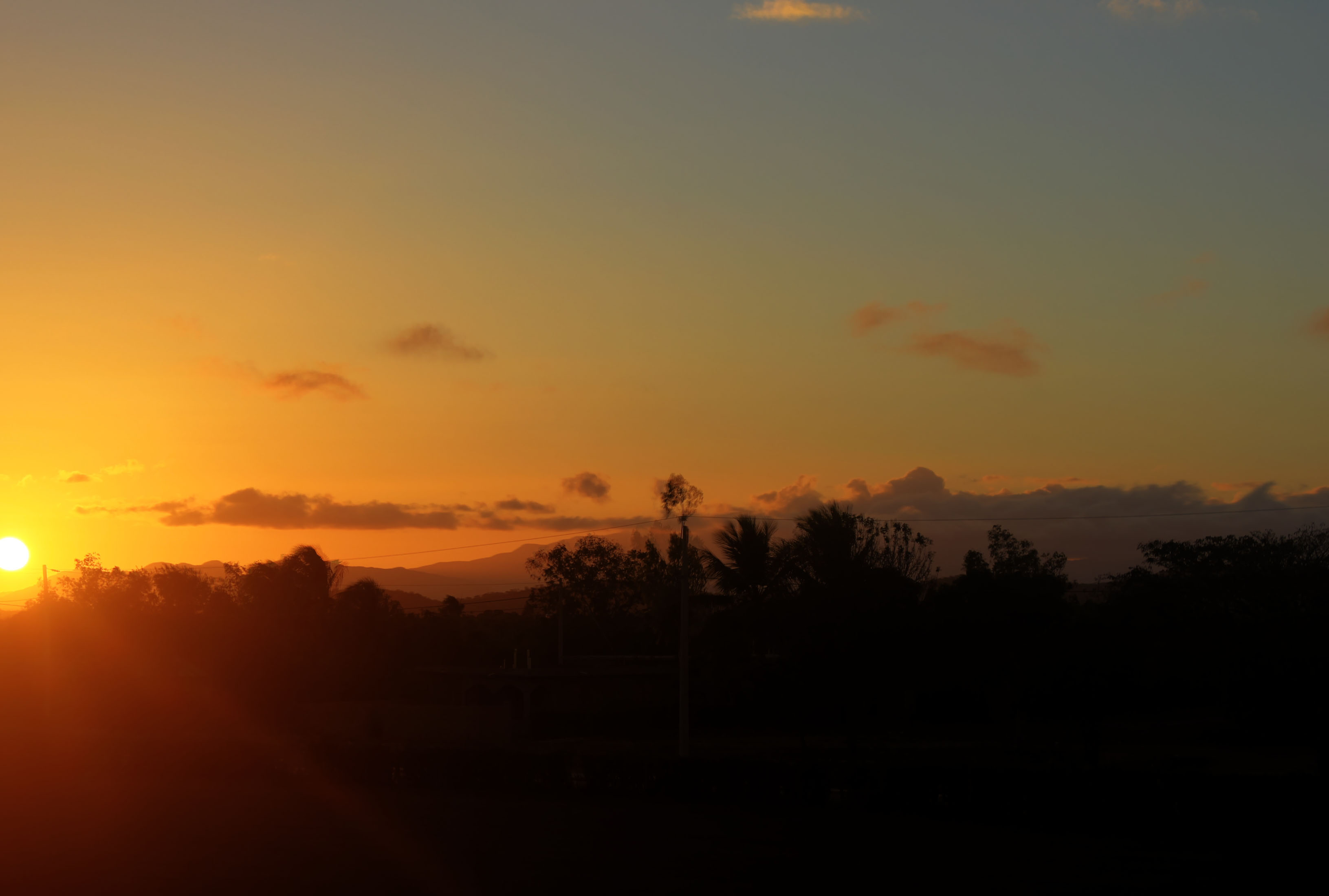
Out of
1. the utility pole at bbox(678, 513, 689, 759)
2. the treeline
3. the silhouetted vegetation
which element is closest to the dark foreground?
the silhouetted vegetation

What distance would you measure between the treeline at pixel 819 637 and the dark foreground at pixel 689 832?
923 cm

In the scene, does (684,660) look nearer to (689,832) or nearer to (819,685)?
(819,685)

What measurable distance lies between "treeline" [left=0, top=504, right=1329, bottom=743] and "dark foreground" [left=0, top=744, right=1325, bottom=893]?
9.23 meters

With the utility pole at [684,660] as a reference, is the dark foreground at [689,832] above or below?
below

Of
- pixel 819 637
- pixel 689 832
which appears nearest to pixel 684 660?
pixel 819 637

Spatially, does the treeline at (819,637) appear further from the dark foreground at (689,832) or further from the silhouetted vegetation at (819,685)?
the dark foreground at (689,832)

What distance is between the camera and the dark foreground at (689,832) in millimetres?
19406

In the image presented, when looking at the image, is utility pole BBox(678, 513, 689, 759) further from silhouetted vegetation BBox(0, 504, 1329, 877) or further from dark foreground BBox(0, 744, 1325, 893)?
dark foreground BBox(0, 744, 1325, 893)

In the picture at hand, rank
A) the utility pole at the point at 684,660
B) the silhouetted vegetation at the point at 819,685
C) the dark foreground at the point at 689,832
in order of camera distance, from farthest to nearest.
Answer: the utility pole at the point at 684,660
the silhouetted vegetation at the point at 819,685
the dark foreground at the point at 689,832

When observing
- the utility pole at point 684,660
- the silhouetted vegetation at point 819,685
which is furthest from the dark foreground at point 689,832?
the utility pole at point 684,660

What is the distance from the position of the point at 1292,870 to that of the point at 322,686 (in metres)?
44.1

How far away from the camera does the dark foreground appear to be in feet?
63.7

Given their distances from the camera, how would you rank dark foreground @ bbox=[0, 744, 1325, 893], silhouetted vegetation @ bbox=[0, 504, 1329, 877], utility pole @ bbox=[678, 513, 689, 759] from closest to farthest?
dark foreground @ bbox=[0, 744, 1325, 893], silhouetted vegetation @ bbox=[0, 504, 1329, 877], utility pole @ bbox=[678, 513, 689, 759]

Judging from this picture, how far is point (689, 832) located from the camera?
24500 millimetres
